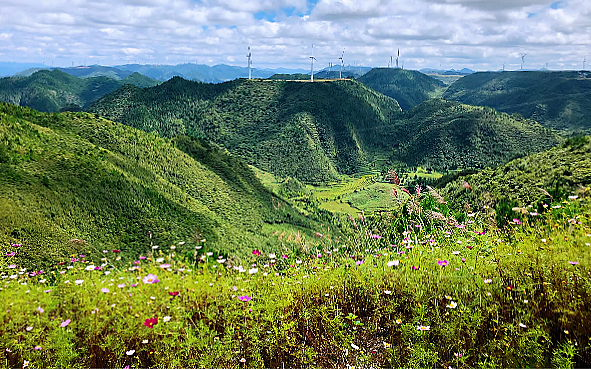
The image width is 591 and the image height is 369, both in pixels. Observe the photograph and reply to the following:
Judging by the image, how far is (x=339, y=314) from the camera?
5.76 meters

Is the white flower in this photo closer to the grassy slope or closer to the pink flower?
the pink flower

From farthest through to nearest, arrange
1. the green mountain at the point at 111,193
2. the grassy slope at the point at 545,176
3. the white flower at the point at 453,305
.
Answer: the green mountain at the point at 111,193, the grassy slope at the point at 545,176, the white flower at the point at 453,305

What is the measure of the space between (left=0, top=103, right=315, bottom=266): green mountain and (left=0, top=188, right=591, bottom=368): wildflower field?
2109cm

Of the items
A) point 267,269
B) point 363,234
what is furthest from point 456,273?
point 267,269

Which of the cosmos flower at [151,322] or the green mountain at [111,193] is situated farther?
the green mountain at [111,193]

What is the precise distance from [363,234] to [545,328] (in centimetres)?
413

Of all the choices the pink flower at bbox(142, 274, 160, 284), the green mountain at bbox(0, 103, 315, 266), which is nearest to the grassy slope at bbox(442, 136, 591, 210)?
the pink flower at bbox(142, 274, 160, 284)

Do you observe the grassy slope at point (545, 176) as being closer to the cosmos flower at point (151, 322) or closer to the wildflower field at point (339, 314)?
the wildflower field at point (339, 314)

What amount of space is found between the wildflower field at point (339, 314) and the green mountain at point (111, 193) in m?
21.1

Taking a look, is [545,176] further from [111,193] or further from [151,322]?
[111,193]

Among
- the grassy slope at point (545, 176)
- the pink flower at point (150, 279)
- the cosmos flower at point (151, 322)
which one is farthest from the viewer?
the grassy slope at point (545, 176)

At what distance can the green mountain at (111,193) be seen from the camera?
48469 millimetres

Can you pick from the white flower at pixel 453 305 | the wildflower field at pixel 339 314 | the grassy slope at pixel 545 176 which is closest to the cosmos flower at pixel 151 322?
the wildflower field at pixel 339 314

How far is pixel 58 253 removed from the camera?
39625 mm
